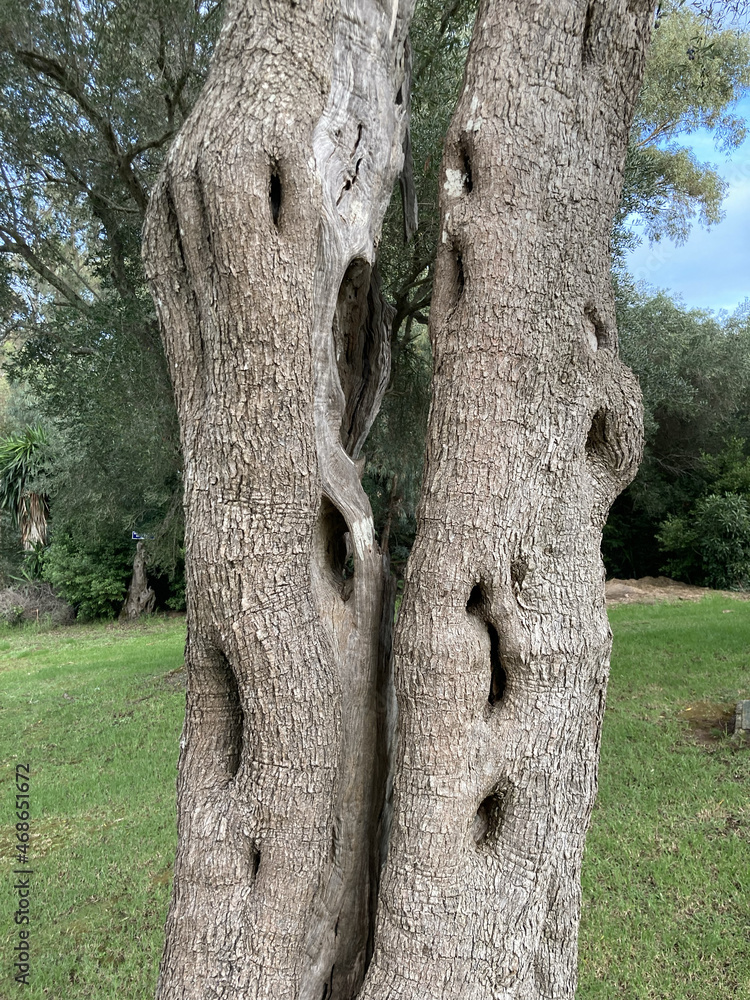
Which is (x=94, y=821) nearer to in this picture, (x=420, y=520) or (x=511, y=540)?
(x=420, y=520)

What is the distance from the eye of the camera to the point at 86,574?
19.5m

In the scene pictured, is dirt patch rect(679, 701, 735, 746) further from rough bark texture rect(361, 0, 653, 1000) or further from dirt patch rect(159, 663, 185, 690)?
dirt patch rect(159, 663, 185, 690)

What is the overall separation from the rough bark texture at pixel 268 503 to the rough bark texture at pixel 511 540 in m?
0.31

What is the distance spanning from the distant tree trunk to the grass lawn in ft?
29.3

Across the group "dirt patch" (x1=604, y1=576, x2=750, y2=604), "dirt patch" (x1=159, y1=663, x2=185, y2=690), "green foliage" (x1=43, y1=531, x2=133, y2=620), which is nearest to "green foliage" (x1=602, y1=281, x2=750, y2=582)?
"dirt patch" (x1=604, y1=576, x2=750, y2=604)

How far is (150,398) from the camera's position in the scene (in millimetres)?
7156

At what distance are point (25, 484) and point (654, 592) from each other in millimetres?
16099

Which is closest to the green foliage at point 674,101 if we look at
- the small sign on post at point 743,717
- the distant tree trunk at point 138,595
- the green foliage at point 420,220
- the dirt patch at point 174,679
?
the green foliage at point 420,220

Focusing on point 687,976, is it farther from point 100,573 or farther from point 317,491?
→ point 100,573

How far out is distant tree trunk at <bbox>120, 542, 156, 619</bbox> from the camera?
63.6ft

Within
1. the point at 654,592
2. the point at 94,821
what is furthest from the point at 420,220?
the point at 654,592

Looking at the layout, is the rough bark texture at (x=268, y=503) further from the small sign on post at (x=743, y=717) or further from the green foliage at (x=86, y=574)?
the green foliage at (x=86, y=574)

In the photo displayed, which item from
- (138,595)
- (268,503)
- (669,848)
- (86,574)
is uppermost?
(268,503)

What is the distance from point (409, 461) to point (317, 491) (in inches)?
232
